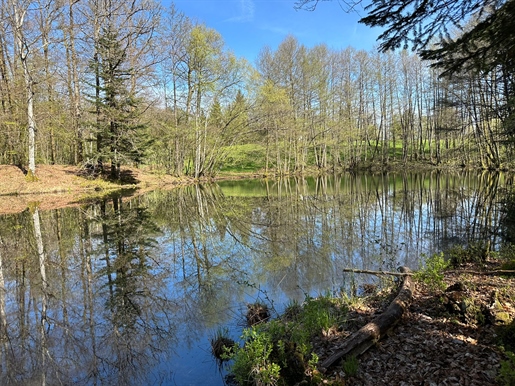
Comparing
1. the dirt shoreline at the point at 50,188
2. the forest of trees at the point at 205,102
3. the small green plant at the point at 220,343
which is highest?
the forest of trees at the point at 205,102

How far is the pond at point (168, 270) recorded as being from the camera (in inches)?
154

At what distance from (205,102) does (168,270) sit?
948 inches

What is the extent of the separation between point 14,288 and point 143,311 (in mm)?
2887

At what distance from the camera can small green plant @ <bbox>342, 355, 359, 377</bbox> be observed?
2.92m

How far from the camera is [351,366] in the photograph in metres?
2.95

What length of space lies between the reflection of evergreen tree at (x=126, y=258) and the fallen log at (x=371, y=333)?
311 centimetres

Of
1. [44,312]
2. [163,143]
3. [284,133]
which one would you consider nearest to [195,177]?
[163,143]

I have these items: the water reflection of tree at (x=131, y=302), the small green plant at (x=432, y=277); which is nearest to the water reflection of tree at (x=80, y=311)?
the water reflection of tree at (x=131, y=302)

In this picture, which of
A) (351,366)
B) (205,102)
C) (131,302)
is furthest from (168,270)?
(205,102)

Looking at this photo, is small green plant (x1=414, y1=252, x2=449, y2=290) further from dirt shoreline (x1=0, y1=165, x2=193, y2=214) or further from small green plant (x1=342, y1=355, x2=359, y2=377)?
dirt shoreline (x1=0, y1=165, x2=193, y2=214)

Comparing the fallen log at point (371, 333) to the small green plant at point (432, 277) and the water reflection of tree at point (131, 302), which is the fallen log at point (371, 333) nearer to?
the small green plant at point (432, 277)

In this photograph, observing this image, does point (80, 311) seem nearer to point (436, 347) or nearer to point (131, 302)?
point (131, 302)

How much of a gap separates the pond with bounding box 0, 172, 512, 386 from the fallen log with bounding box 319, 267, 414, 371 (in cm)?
128

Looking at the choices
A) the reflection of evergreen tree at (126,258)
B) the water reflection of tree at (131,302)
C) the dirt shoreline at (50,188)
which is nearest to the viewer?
the water reflection of tree at (131,302)
